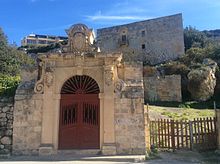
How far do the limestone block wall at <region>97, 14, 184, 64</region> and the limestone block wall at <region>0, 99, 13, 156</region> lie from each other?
90.5 feet

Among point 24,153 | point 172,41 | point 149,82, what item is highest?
point 172,41

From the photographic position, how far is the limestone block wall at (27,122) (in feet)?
35.4

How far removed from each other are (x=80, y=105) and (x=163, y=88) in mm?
16681

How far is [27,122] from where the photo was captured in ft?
36.0

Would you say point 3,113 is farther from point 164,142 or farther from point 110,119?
point 164,142

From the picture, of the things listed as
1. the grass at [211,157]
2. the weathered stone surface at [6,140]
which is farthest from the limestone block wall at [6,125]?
the grass at [211,157]

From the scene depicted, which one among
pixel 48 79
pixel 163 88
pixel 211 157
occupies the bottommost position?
pixel 211 157

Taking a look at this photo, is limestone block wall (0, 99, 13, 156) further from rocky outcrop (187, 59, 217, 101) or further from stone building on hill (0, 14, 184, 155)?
rocky outcrop (187, 59, 217, 101)

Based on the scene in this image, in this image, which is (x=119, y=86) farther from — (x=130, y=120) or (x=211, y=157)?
(x=211, y=157)

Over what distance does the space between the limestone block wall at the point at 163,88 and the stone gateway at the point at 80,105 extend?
15.1 metres

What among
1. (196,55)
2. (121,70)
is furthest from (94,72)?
(196,55)

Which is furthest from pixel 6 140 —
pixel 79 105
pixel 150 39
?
pixel 150 39

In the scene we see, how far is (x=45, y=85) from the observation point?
36.9 ft

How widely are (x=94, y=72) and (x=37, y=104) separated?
8.37 ft
